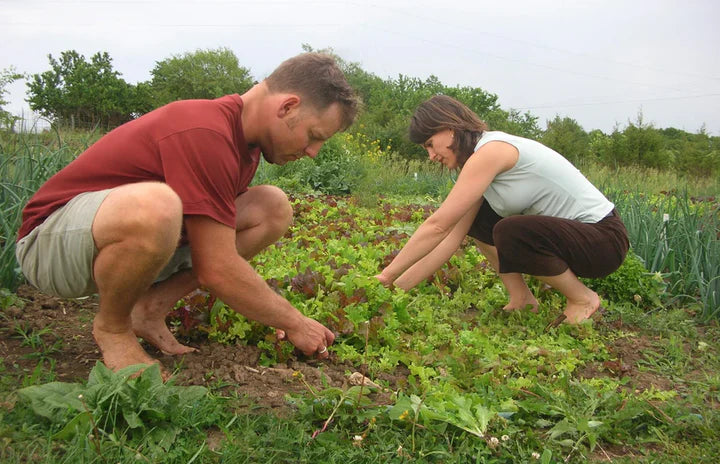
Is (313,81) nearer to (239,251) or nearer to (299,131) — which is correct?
(299,131)

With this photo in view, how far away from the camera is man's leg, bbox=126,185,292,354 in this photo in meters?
2.63

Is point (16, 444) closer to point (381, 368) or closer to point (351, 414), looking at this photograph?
point (351, 414)

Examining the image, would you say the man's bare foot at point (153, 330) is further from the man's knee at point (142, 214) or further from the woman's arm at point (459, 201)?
the woman's arm at point (459, 201)

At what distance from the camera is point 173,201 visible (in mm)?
2021

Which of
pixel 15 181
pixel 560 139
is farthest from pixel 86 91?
pixel 15 181

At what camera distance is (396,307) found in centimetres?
321

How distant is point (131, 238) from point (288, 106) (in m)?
0.80

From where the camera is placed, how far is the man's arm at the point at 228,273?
2104mm

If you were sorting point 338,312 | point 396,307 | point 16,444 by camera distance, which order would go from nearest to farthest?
point 16,444 < point 338,312 < point 396,307

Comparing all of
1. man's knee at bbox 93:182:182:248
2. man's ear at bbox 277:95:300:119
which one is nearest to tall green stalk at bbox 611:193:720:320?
man's ear at bbox 277:95:300:119

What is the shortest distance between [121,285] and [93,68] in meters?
54.0

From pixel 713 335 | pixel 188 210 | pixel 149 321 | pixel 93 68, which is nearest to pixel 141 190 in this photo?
pixel 188 210

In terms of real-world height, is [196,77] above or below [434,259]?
above

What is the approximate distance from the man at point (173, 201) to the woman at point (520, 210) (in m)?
1.14
